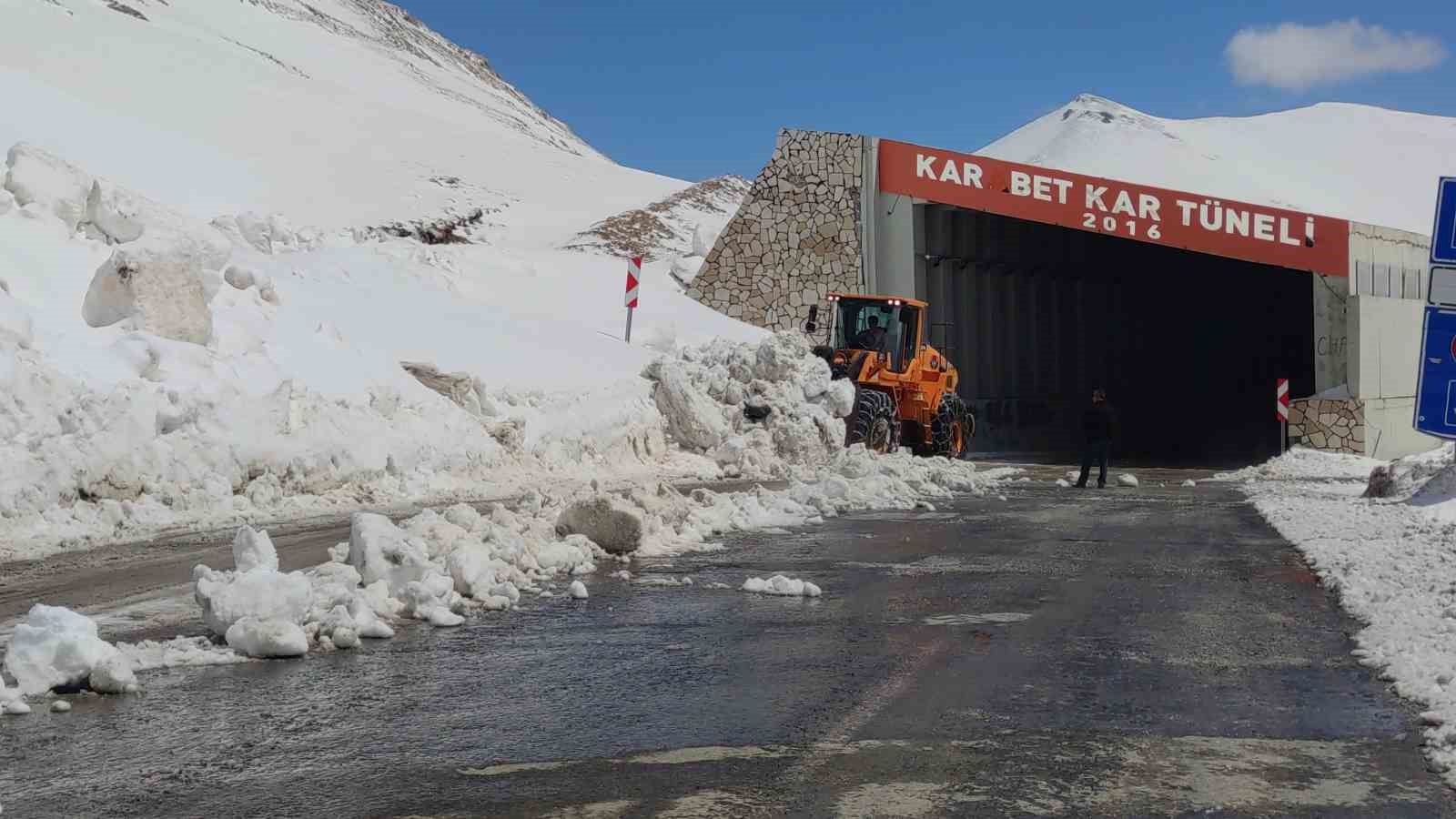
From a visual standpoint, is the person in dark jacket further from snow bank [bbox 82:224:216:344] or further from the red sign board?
snow bank [bbox 82:224:216:344]

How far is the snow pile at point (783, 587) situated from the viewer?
29.6 feet

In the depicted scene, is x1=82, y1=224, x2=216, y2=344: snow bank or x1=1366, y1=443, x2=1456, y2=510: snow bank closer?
x1=1366, y1=443, x2=1456, y2=510: snow bank

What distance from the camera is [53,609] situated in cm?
635

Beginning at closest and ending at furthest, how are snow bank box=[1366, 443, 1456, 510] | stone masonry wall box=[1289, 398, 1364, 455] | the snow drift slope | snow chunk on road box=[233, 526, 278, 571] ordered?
snow chunk on road box=[233, 526, 278, 571] < snow bank box=[1366, 443, 1456, 510] < stone masonry wall box=[1289, 398, 1364, 455] < the snow drift slope

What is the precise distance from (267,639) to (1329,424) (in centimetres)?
2454

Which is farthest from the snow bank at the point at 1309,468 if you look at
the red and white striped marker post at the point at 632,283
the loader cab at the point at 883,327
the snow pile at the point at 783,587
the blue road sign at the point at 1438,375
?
the snow pile at the point at 783,587

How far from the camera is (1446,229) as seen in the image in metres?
13.0

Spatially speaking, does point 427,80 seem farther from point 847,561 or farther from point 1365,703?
point 1365,703

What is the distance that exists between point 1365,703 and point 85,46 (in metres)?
55.2

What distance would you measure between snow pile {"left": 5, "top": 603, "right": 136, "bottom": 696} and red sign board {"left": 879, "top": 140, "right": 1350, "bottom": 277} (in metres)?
24.0

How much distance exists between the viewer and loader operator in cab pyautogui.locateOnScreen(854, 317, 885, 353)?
963 inches

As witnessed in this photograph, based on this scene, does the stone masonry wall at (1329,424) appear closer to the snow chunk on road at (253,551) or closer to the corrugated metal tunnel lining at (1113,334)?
the corrugated metal tunnel lining at (1113,334)

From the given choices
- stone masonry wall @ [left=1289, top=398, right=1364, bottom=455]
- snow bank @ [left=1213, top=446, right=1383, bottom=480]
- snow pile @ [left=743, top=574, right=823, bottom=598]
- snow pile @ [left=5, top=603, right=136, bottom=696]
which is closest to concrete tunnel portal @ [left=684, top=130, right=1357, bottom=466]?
stone masonry wall @ [left=1289, top=398, right=1364, bottom=455]

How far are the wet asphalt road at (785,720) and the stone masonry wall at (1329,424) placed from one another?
1942 cm
